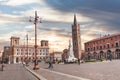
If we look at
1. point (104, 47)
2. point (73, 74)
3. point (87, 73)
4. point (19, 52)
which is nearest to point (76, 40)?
point (104, 47)

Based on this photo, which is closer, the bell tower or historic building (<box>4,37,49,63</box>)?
historic building (<box>4,37,49,63</box>)

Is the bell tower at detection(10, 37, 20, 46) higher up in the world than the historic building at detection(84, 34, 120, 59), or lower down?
higher up

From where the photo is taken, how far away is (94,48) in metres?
130

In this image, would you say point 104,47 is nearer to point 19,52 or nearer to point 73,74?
point 19,52

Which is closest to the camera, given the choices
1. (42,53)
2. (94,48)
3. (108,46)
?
(108,46)

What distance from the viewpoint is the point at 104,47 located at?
120 meters

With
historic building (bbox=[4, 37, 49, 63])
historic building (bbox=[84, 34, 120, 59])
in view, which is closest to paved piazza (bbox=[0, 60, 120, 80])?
historic building (bbox=[84, 34, 120, 59])

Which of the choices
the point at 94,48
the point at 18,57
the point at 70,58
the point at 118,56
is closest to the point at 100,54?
the point at 94,48

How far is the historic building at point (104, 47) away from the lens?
110475mm

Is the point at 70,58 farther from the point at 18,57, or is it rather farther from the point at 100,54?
the point at 18,57

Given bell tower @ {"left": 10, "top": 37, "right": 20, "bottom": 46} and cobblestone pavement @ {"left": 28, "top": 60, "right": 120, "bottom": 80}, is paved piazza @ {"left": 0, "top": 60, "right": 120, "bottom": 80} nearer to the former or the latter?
cobblestone pavement @ {"left": 28, "top": 60, "right": 120, "bottom": 80}

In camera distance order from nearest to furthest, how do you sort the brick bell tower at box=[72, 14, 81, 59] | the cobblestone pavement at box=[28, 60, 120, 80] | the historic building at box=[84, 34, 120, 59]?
the cobblestone pavement at box=[28, 60, 120, 80] → the historic building at box=[84, 34, 120, 59] → the brick bell tower at box=[72, 14, 81, 59]

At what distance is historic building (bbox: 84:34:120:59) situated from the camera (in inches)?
4349

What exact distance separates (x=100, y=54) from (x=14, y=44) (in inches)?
3369
